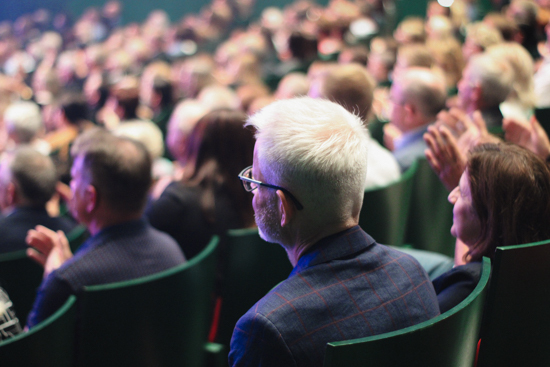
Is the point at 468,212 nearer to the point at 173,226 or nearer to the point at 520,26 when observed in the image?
the point at 173,226

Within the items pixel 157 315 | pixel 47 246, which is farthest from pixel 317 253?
pixel 47 246

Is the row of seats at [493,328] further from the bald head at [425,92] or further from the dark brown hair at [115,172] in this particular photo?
the bald head at [425,92]

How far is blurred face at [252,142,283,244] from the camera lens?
117cm

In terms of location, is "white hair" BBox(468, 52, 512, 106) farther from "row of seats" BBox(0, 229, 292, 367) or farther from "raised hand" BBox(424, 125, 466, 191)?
"row of seats" BBox(0, 229, 292, 367)

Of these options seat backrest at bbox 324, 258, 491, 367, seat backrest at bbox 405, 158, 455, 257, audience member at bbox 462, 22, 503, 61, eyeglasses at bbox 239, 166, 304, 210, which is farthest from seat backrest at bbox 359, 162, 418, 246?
audience member at bbox 462, 22, 503, 61

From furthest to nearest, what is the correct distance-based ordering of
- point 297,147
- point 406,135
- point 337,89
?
point 406,135, point 337,89, point 297,147

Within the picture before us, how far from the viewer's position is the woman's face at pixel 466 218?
1.36 metres

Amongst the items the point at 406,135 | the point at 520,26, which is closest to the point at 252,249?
the point at 406,135

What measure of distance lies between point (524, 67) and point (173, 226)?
2399 millimetres

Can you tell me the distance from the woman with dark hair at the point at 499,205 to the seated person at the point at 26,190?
1900mm

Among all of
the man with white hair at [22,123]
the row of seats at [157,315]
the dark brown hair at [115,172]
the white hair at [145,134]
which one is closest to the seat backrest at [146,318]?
the row of seats at [157,315]

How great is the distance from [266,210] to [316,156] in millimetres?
192

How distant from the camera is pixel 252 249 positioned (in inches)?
69.5

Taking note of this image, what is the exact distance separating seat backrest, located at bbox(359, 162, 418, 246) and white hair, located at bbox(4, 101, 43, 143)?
10.3 ft
